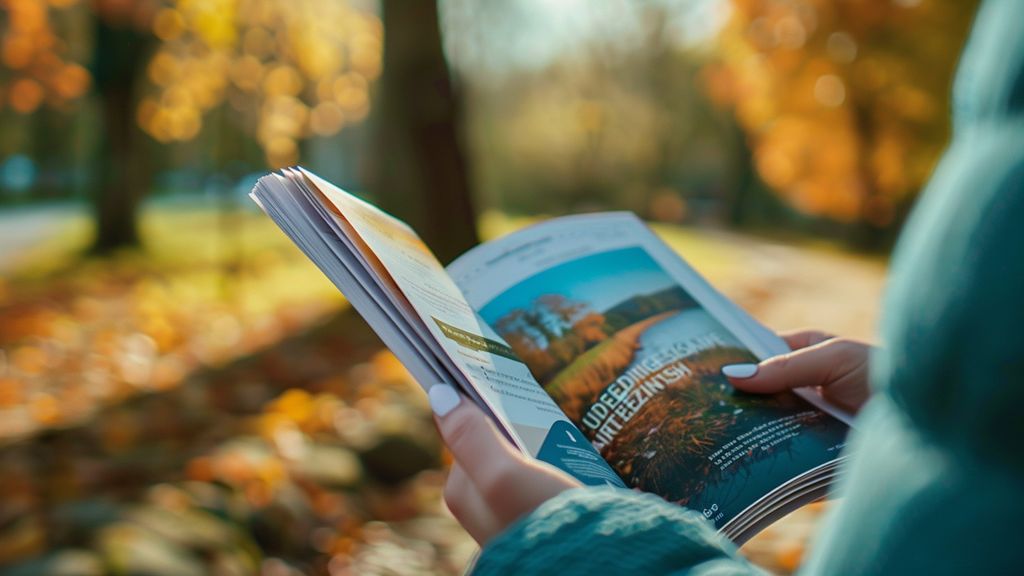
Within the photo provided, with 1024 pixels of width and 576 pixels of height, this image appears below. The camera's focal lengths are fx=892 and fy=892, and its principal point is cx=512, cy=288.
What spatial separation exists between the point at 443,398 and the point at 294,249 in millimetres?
14817

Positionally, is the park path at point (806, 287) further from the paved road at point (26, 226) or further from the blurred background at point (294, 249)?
the paved road at point (26, 226)

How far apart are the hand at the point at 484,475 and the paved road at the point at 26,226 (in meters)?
11.3

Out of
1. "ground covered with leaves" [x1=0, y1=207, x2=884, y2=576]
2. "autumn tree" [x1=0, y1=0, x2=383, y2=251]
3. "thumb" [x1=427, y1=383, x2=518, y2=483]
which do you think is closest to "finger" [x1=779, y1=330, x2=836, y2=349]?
"thumb" [x1=427, y1=383, x2=518, y2=483]

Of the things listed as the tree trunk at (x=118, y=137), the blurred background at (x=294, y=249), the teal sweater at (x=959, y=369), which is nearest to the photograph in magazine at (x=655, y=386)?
the teal sweater at (x=959, y=369)

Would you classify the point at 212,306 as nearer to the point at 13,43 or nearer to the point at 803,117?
the point at 13,43

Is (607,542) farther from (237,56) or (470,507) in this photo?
(237,56)

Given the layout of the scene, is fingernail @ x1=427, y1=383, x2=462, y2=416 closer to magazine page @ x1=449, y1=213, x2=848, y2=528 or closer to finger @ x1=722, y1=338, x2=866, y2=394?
magazine page @ x1=449, y1=213, x2=848, y2=528

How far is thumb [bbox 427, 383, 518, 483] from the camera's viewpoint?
2.87 ft

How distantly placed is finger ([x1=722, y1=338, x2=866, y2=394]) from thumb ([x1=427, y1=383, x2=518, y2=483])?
0.47m

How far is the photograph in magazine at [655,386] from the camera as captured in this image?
3.68 feet

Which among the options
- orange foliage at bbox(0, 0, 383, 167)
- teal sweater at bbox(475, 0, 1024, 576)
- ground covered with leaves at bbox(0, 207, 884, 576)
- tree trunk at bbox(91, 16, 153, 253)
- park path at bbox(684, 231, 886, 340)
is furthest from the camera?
tree trunk at bbox(91, 16, 153, 253)

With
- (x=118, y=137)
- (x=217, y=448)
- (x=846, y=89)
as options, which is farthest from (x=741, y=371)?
(x=846, y=89)

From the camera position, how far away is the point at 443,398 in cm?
93

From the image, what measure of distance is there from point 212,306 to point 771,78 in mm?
12468
